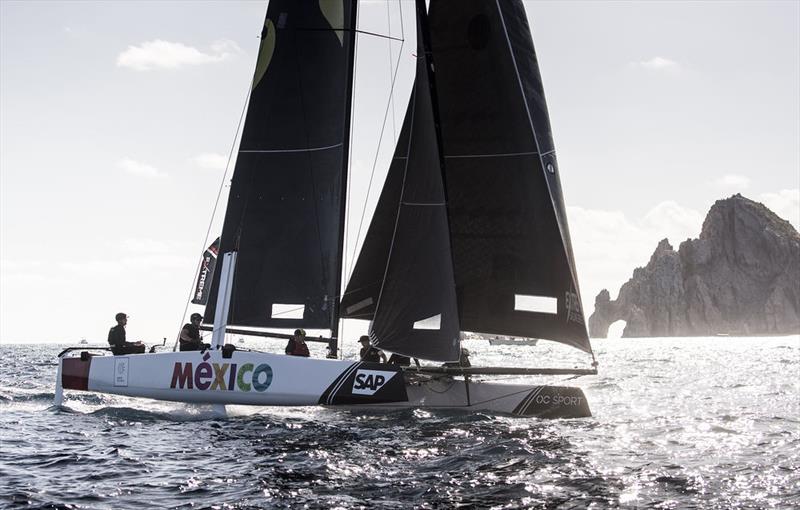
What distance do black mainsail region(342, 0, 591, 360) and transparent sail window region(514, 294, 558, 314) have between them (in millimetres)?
20

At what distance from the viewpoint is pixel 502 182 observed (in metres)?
14.0

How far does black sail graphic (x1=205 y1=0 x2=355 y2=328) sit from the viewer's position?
15.0 m

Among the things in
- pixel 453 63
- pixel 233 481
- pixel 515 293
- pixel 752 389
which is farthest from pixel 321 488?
pixel 752 389

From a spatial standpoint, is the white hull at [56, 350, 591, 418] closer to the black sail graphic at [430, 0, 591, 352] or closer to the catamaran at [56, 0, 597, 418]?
the catamaran at [56, 0, 597, 418]

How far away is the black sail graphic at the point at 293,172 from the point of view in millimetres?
14977

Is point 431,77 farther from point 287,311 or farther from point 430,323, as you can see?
point 287,311

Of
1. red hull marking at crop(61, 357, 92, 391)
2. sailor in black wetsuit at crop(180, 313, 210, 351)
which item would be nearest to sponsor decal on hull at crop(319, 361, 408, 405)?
sailor in black wetsuit at crop(180, 313, 210, 351)

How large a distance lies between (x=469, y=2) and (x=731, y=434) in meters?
9.99

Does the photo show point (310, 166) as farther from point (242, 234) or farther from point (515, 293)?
point (515, 293)

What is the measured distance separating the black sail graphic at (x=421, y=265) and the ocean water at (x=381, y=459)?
1.49m

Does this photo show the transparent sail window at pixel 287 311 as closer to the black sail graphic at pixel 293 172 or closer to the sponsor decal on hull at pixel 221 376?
the black sail graphic at pixel 293 172

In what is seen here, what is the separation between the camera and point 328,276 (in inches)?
588

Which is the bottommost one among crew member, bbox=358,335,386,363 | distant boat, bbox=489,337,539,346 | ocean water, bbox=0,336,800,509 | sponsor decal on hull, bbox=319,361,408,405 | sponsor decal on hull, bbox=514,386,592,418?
distant boat, bbox=489,337,539,346

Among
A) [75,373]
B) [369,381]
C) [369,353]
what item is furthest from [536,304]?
[75,373]
